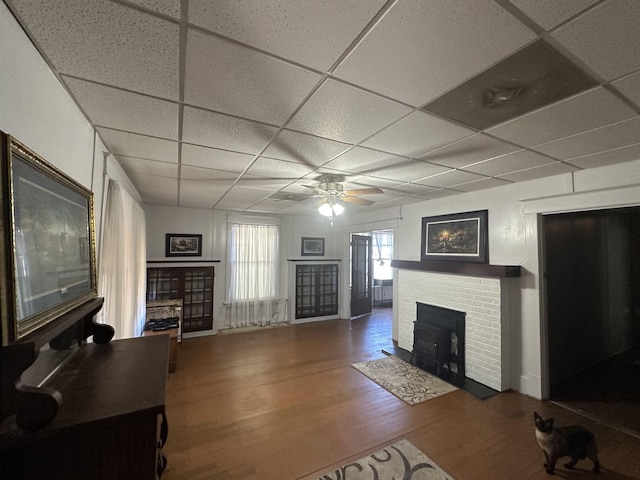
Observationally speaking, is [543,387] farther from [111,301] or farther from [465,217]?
[111,301]

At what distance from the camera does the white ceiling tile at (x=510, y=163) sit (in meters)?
2.31

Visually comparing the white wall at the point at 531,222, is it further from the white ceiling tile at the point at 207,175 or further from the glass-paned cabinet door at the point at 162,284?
the glass-paned cabinet door at the point at 162,284

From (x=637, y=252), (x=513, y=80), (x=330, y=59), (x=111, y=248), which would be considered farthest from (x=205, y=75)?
(x=637, y=252)

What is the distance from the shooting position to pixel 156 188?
3615 mm

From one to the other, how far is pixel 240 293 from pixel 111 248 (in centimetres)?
381

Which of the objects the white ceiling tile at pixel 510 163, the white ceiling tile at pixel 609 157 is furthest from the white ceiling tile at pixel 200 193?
the white ceiling tile at pixel 609 157

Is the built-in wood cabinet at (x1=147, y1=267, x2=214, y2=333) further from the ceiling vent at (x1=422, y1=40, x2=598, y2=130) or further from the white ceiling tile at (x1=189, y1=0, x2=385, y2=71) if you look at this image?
A: the ceiling vent at (x1=422, y1=40, x2=598, y2=130)

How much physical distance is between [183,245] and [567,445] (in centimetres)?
583

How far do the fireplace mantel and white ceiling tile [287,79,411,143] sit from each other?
2427 mm

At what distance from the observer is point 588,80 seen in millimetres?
1294

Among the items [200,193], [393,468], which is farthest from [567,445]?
[200,193]

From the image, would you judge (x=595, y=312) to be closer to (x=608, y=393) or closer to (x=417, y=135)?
(x=608, y=393)

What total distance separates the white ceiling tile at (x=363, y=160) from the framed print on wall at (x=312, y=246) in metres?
3.96

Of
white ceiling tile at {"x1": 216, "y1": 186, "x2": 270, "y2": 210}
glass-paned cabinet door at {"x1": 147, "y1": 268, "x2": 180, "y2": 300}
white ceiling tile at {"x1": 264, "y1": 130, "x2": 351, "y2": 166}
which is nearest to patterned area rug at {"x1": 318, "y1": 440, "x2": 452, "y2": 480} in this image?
white ceiling tile at {"x1": 264, "y1": 130, "x2": 351, "y2": 166}
